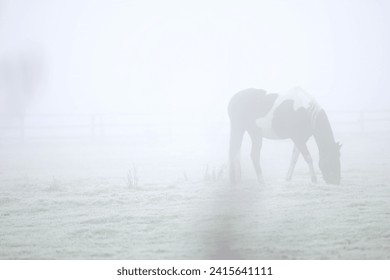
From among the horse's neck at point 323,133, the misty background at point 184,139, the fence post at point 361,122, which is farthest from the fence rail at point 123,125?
the horse's neck at point 323,133

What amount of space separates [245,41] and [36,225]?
13.7ft

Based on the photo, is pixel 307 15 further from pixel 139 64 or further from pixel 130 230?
pixel 130 230

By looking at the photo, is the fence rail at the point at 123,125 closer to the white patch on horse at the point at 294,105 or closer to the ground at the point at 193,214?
the ground at the point at 193,214

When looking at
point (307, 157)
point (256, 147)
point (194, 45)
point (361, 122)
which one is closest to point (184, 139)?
point (361, 122)

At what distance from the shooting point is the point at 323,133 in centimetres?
644

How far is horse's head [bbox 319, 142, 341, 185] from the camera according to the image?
20.8 feet

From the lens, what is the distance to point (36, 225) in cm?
502

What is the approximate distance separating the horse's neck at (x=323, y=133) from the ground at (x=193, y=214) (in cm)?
41

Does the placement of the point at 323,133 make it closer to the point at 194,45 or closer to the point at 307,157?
the point at 307,157

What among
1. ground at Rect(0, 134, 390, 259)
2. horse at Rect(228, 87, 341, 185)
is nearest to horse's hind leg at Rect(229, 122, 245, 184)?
horse at Rect(228, 87, 341, 185)

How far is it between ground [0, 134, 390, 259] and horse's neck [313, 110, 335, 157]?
41 centimetres

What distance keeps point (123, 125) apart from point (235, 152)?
6269mm

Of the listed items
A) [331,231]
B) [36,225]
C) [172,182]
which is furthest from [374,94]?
[36,225]

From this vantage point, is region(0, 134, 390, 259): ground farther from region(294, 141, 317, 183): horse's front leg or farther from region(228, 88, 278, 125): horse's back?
region(228, 88, 278, 125): horse's back
